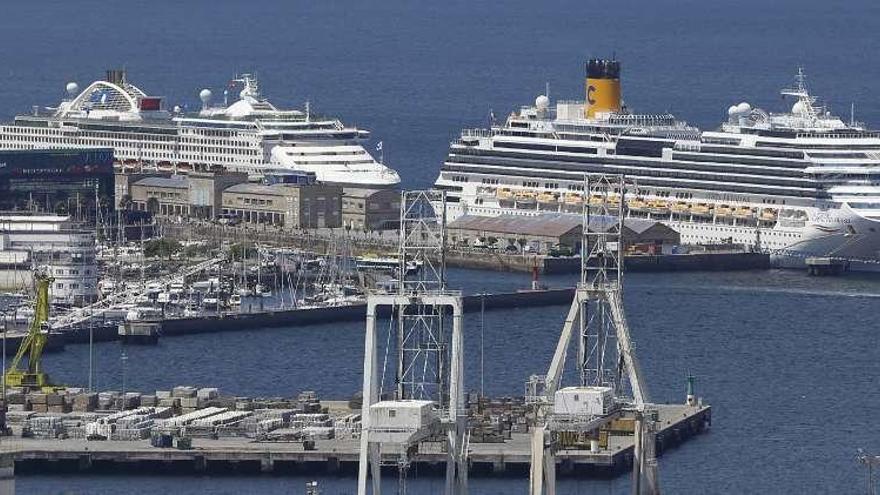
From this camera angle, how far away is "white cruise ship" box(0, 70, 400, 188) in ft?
323

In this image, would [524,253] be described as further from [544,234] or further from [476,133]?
[476,133]

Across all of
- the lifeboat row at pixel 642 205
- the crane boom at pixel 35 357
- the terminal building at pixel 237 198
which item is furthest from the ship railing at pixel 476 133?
the crane boom at pixel 35 357

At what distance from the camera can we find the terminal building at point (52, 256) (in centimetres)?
7456

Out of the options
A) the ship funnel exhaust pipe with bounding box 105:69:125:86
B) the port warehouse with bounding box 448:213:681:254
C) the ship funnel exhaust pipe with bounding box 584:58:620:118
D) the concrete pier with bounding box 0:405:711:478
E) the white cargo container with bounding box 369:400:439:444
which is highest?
the ship funnel exhaust pipe with bounding box 105:69:125:86

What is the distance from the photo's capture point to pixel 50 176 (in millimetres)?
91125

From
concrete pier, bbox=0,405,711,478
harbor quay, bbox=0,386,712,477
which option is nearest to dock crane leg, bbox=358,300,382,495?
harbor quay, bbox=0,386,712,477

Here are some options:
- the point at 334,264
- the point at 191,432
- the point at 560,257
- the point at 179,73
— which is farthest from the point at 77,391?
the point at 179,73

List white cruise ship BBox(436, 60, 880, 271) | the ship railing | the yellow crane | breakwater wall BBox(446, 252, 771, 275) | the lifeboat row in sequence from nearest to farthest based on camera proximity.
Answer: the yellow crane < breakwater wall BBox(446, 252, 771, 275) < white cruise ship BBox(436, 60, 880, 271) < the lifeboat row < the ship railing

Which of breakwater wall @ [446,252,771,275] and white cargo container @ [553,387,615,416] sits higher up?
breakwater wall @ [446,252,771,275]

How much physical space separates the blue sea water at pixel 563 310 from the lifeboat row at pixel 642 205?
5183 millimetres

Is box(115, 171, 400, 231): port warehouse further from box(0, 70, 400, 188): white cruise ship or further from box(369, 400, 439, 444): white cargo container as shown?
box(369, 400, 439, 444): white cargo container

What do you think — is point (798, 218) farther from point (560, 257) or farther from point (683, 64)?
point (683, 64)

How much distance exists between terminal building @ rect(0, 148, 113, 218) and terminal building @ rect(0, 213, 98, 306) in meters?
8.02

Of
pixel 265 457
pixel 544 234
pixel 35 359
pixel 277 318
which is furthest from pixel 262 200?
pixel 265 457
